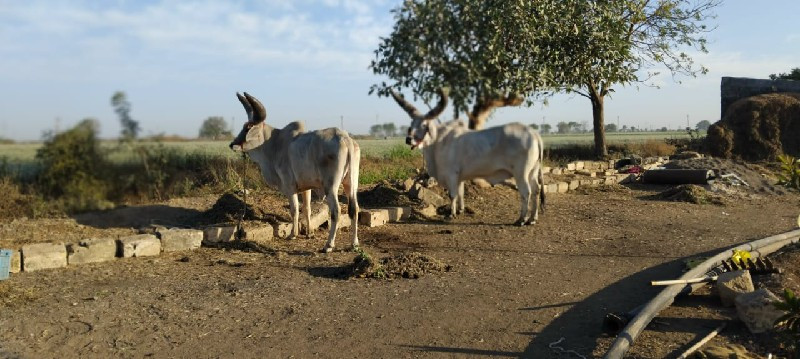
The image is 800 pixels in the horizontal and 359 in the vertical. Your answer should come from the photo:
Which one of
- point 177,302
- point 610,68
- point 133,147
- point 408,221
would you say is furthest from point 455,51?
point 133,147

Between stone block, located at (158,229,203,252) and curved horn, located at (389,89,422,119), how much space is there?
430cm

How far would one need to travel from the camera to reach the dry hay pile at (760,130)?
71.1ft

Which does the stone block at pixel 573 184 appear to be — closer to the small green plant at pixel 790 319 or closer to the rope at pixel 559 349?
the small green plant at pixel 790 319

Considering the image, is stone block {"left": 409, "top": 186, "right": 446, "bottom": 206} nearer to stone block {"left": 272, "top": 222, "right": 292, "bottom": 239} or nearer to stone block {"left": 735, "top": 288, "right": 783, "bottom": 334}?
stone block {"left": 272, "top": 222, "right": 292, "bottom": 239}

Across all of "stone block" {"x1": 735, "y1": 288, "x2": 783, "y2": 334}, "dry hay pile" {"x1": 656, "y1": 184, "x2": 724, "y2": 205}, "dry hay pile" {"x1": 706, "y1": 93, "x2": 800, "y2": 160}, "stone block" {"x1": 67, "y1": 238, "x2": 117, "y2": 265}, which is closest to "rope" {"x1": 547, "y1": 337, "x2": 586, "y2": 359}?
"stone block" {"x1": 735, "y1": 288, "x2": 783, "y2": 334}

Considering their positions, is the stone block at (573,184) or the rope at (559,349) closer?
the rope at (559,349)

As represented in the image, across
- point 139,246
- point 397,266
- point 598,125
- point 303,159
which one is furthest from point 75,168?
point 598,125

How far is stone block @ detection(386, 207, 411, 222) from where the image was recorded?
11.3 metres

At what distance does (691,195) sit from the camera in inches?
552

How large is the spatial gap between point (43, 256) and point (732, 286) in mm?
7539

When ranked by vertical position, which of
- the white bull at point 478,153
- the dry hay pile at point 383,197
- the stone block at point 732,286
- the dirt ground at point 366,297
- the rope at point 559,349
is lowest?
the rope at point 559,349

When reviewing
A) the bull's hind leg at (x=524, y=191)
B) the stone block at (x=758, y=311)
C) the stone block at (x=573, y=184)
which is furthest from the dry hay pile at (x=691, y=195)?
the stone block at (x=758, y=311)

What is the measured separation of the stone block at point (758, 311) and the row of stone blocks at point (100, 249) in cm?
681

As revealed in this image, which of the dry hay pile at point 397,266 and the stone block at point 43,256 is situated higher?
the stone block at point 43,256
